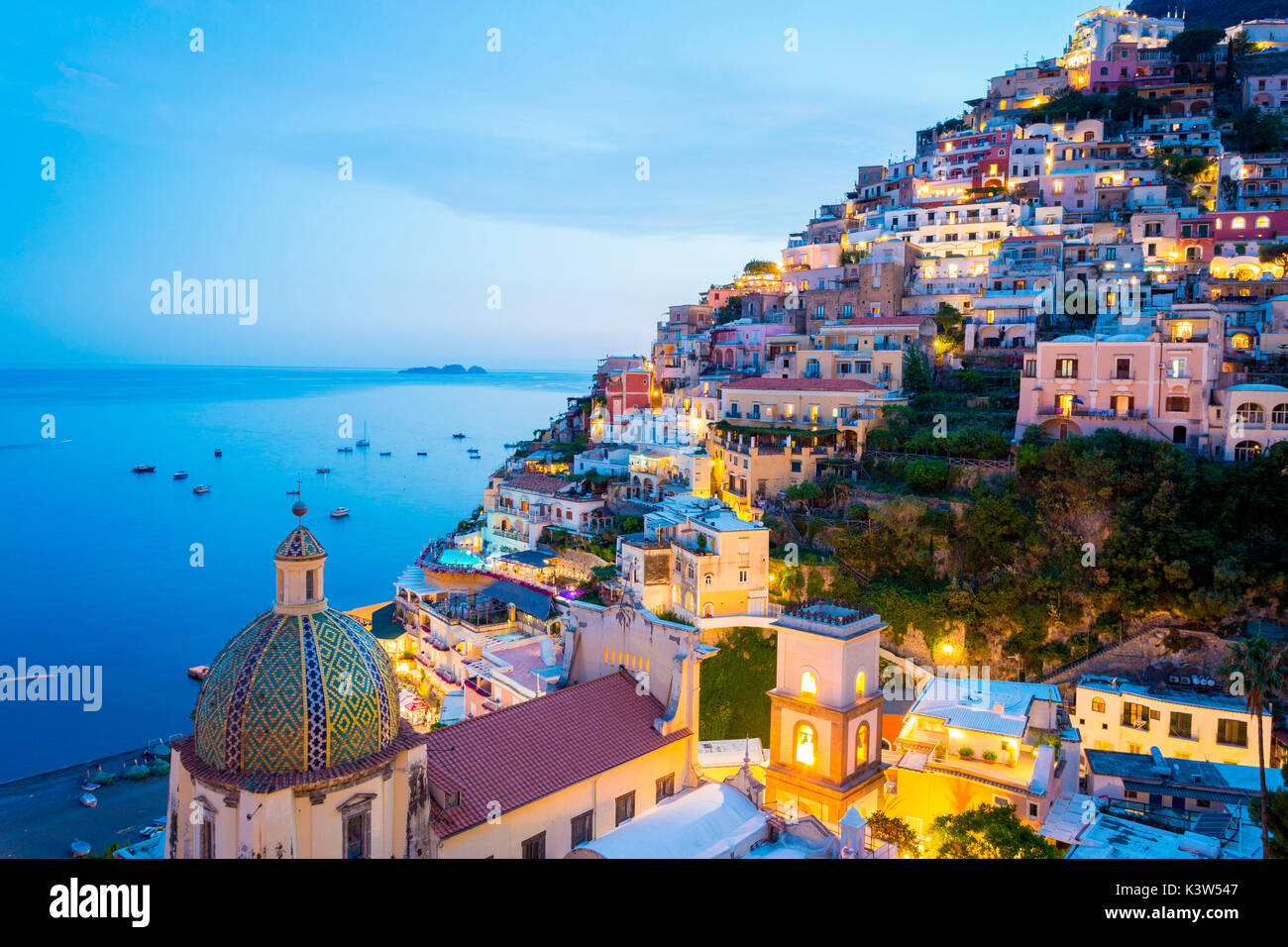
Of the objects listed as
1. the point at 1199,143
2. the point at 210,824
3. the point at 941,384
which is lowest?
the point at 210,824

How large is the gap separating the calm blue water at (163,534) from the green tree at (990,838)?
3260cm

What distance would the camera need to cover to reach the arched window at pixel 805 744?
57.1 feet

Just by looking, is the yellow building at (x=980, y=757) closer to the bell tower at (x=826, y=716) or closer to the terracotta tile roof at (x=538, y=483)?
the bell tower at (x=826, y=716)

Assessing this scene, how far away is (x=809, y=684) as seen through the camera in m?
17.8

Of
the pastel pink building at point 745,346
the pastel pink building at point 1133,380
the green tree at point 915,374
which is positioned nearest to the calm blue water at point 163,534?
the pastel pink building at point 745,346

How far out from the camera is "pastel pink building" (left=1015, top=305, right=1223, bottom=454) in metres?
29.4

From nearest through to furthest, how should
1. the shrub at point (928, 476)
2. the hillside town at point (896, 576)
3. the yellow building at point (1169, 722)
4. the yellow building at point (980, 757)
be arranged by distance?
the hillside town at point (896, 576)
the yellow building at point (980, 757)
the yellow building at point (1169, 722)
the shrub at point (928, 476)

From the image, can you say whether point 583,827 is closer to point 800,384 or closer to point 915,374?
point 800,384

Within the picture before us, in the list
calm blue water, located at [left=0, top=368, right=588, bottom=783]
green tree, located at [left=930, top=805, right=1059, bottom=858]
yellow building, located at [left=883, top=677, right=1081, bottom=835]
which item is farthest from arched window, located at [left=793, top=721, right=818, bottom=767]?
calm blue water, located at [left=0, top=368, right=588, bottom=783]

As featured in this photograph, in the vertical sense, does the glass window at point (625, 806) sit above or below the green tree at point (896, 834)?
above

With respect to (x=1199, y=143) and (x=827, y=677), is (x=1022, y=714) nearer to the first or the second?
(x=827, y=677)

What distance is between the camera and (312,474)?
293 ft

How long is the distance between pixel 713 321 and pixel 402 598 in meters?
30.1

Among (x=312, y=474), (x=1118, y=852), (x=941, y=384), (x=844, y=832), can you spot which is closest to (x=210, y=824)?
(x=844, y=832)
